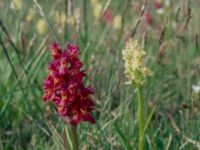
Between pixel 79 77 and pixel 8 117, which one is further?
pixel 8 117

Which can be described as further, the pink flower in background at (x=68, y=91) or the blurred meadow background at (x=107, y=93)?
the blurred meadow background at (x=107, y=93)

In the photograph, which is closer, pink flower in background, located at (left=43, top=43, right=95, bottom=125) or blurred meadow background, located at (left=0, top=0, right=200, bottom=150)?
pink flower in background, located at (left=43, top=43, right=95, bottom=125)

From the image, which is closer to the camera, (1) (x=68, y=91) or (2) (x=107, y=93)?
(1) (x=68, y=91)

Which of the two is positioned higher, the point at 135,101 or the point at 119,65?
the point at 119,65

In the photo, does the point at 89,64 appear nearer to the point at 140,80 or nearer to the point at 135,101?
the point at 135,101

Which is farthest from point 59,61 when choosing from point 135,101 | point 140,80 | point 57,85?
point 135,101

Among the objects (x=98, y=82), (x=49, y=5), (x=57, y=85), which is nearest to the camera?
(x=57, y=85)

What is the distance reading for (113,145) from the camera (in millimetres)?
2324

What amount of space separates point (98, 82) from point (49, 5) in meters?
2.96

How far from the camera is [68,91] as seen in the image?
68.8 inches

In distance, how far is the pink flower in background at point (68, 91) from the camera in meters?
1.74

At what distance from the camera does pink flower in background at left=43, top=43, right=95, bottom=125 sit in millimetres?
1744

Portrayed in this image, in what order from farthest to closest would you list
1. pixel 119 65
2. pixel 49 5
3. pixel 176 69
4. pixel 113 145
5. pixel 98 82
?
pixel 49 5 → pixel 176 69 → pixel 98 82 → pixel 119 65 → pixel 113 145

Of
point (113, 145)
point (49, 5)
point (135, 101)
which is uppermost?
point (49, 5)
